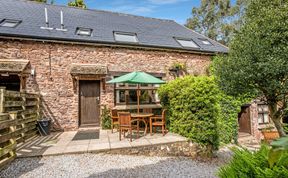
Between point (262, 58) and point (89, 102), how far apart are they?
7.23 meters

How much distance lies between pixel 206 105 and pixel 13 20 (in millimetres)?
9756

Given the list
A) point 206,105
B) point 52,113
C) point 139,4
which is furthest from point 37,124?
point 139,4

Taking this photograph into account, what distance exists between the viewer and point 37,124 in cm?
714

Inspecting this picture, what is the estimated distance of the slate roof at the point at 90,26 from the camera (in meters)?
8.60

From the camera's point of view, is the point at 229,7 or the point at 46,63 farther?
the point at 229,7

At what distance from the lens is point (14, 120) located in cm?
473

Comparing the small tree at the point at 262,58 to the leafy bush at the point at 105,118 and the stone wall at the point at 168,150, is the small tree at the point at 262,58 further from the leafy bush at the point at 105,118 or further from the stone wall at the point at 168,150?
the leafy bush at the point at 105,118

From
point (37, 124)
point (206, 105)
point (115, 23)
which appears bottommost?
point (37, 124)

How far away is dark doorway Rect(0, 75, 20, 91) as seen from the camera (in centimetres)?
801

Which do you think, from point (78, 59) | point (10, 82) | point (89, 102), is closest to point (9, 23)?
point (10, 82)

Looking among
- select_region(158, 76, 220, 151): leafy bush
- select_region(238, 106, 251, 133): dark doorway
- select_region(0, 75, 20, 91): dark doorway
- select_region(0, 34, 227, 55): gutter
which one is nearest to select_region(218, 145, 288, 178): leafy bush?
select_region(158, 76, 220, 151): leafy bush

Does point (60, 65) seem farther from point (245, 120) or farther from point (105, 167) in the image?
point (245, 120)

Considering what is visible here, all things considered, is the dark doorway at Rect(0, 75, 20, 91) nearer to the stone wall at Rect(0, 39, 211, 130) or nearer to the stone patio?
the stone wall at Rect(0, 39, 211, 130)

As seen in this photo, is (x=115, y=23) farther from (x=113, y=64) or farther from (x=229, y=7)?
(x=229, y=7)
